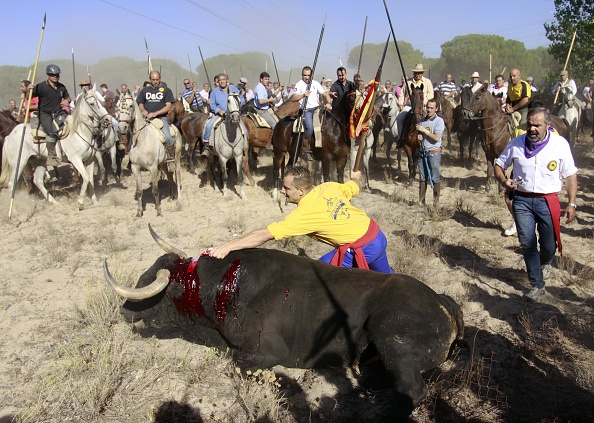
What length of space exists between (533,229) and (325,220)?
2.67 m

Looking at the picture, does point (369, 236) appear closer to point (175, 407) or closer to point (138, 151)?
point (175, 407)

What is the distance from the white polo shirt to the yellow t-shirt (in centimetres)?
209

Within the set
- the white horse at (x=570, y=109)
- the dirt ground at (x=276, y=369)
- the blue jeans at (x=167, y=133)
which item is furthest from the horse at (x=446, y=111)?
the blue jeans at (x=167, y=133)

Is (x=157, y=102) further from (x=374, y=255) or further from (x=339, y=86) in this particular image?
(x=374, y=255)

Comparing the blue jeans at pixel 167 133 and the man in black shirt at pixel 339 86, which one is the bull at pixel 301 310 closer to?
the man in black shirt at pixel 339 86

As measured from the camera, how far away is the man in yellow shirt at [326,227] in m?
3.98

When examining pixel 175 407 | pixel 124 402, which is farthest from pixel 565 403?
pixel 124 402

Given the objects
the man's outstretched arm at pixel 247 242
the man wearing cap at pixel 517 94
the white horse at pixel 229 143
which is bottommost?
the man's outstretched arm at pixel 247 242

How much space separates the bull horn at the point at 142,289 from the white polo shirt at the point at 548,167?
4.01 metres

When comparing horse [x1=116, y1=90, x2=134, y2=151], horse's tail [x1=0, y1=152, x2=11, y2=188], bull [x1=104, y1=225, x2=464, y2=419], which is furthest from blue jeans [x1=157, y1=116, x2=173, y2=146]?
bull [x1=104, y1=225, x2=464, y2=419]

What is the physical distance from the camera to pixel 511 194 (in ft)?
17.9

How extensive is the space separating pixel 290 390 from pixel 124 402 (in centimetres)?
145

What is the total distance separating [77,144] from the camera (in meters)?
10.9

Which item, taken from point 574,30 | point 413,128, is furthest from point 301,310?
point 574,30
